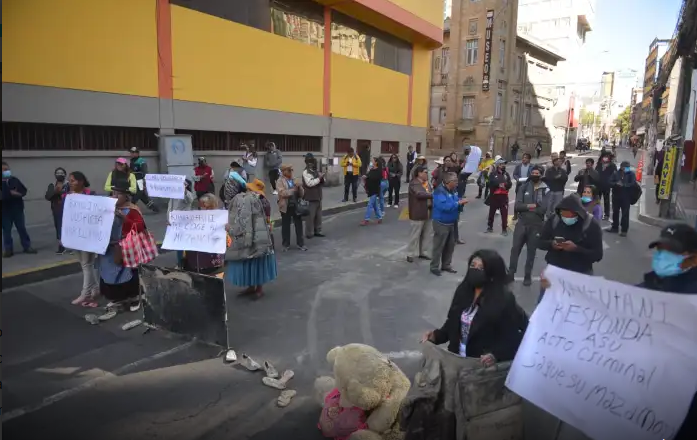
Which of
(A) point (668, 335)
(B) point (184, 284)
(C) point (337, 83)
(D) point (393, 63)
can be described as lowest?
(B) point (184, 284)

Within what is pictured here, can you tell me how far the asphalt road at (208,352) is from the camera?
12.0 feet

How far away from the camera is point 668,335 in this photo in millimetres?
2193

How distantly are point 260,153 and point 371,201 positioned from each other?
19.8ft

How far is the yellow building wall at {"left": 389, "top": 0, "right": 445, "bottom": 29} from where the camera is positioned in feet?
70.7

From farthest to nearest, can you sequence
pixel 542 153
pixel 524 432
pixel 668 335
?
1. pixel 542 153
2. pixel 524 432
3. pixel 668 335

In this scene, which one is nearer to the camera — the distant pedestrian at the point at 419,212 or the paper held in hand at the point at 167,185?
the paper held in hand at the point at 167,185

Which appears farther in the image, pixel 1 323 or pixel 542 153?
pixel 542 153

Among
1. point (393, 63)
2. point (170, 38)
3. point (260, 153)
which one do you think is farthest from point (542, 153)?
point (170, 38)

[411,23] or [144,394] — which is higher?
[411,23]

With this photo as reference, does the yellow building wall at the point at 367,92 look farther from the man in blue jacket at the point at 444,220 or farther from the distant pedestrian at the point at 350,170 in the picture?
the man in blue jacket at the point at 444,220

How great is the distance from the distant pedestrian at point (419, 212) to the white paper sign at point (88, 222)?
4930mm

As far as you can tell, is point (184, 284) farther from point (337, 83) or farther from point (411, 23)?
point (411, 23)

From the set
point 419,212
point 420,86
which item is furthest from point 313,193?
point 420,86

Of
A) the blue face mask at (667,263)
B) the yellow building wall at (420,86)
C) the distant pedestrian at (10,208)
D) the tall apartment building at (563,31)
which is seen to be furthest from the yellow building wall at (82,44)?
the tall apartment building at (563,31)
